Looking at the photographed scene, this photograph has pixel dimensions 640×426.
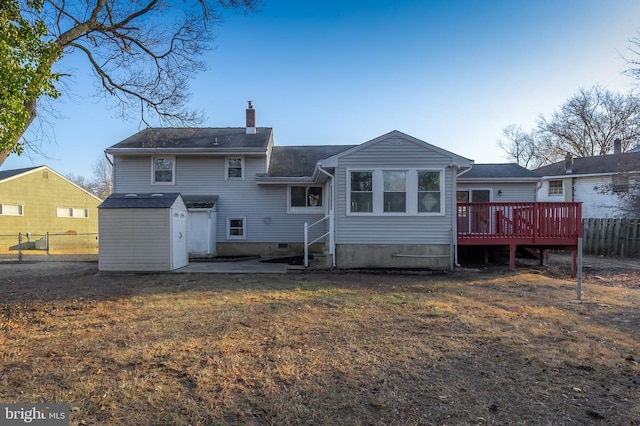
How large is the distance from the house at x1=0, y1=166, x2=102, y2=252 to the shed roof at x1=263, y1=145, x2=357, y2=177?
14.1m

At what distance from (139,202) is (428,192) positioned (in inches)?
349

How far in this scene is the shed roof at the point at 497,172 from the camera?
15.4m

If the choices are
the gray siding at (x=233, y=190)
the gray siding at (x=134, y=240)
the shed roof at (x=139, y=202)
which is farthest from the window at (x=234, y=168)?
the gray siding at (x=134, y=240)

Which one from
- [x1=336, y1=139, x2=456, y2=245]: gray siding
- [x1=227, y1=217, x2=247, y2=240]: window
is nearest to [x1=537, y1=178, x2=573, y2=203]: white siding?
[x1=336, y1=139, x2=456, y2=245]: gray siding

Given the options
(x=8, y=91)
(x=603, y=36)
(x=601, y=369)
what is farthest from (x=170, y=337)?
(x=603, y=36)

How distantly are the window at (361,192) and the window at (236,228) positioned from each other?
239 inches

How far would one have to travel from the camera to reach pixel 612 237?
16328 mm

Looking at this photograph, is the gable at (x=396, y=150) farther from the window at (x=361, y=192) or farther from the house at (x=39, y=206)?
the house at (x=39, y=206)

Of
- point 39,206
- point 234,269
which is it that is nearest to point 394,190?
point 234,269

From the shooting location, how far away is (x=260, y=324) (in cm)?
529

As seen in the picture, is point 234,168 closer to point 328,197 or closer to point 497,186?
point 328,197

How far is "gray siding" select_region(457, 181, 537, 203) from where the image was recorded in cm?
1559

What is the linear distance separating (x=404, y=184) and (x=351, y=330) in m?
6.47

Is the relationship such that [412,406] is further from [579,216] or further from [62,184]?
[62,184]
